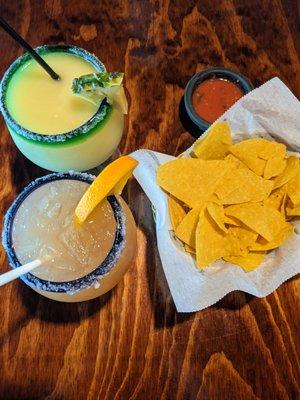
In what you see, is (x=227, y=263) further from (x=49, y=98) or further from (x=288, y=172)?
(x=49, y=98)

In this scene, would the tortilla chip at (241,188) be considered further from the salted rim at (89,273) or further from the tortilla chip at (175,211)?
the salted rim at (89,273)

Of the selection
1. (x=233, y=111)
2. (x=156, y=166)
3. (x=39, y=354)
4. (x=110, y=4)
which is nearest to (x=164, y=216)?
(x=156, y=166)

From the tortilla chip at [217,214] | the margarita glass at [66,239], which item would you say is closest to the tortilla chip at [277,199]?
the tortilla chip at [217,214]

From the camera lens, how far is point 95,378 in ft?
3.50

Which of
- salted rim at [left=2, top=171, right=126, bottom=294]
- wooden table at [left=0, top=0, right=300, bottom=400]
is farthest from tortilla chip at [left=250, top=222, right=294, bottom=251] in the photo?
salted rim at [left=2, top=171, right=126, bottom=294]

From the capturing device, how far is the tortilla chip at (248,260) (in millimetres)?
1068

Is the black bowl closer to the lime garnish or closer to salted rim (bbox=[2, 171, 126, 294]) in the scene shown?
the lime garnish

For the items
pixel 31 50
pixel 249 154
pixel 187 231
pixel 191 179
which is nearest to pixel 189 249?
pixel 187 231

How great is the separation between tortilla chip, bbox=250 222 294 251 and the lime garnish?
45 centimetres

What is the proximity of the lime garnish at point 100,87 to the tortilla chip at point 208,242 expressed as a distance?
33 cm

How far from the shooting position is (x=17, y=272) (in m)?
0.84

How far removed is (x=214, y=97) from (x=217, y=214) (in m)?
0.37

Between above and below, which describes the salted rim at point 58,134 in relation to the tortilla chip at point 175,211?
above

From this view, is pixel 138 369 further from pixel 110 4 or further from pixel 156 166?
pixel 110 4
